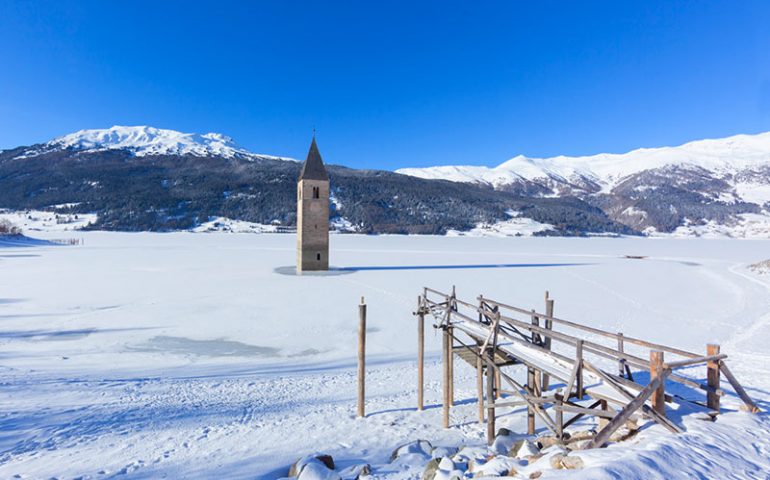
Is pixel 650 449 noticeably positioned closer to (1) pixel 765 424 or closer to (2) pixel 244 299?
(1) pixel 765 424

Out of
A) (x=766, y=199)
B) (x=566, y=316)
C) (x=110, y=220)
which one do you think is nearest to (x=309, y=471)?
(x=566, y=316)

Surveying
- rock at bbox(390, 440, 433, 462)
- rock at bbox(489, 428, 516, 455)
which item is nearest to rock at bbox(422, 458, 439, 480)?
rock at bbox(390, 440, 433, 462)

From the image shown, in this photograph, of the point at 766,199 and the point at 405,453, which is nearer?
the point at 405,453

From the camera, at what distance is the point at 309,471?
19.7 feet

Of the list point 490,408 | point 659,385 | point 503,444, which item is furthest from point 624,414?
point 490,408

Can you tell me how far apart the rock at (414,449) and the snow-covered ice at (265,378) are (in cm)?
26

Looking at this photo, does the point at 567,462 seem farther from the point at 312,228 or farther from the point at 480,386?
the point at 312,228

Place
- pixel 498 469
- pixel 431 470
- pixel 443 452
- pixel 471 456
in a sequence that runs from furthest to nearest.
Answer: pixel 443 452, pixel 471 456, pixel 431 470, pixel 498 469

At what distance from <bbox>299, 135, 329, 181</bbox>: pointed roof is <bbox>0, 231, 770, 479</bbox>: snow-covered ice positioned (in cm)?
1209

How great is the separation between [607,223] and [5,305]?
157m

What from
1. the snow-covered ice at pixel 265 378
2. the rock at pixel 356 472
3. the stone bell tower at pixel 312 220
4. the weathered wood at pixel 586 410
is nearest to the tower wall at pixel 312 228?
the stone bell tower at pixel 312 220

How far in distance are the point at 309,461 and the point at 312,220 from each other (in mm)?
27037

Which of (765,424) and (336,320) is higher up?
(765,424)

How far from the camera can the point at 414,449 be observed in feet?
23.3
